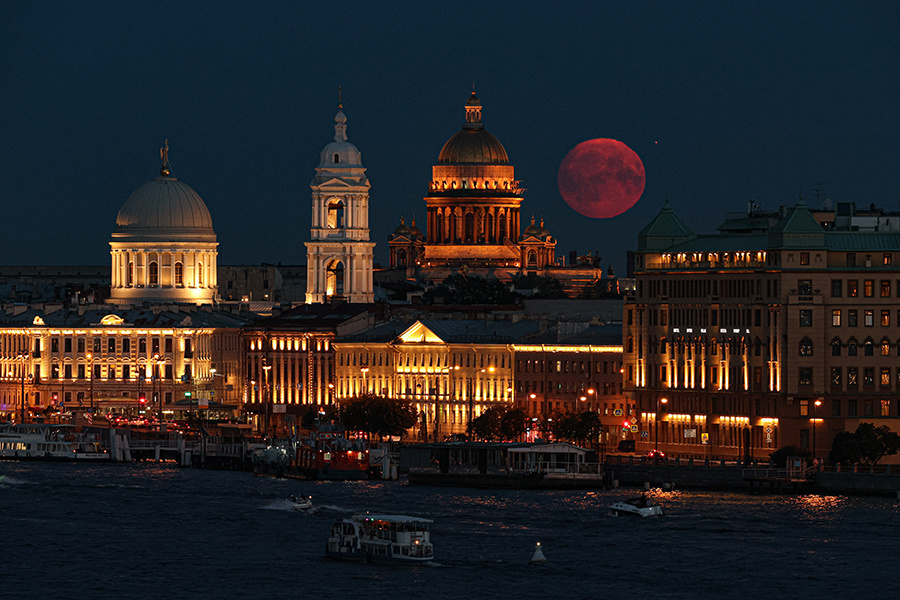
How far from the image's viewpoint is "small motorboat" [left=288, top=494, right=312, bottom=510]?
141125mm

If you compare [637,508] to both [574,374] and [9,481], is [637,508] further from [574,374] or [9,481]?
[574,374]

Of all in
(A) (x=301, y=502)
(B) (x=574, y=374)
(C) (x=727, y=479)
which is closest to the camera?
(A) (x=301, y=502)

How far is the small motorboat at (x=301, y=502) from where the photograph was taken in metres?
141

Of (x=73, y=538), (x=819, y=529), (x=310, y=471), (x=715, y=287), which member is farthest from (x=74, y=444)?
(x=819, y=529)

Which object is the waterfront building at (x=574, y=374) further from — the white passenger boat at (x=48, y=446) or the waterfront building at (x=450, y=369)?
the white passenger boat at (x=48, y=446)

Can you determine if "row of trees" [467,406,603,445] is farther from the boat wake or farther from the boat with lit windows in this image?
the boat wake

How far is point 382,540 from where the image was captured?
123375mm

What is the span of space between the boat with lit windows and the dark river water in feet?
20.4

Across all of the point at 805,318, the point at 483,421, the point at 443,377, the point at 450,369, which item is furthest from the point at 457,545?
the point at 443,377

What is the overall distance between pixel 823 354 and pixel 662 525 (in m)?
27.1

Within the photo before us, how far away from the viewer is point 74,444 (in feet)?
600

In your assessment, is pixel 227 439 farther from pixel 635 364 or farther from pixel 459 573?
pixel 459 573

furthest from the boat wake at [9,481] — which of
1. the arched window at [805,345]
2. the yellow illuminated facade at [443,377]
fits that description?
the arched window at [805,345]

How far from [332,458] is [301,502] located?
2003 centimetres
